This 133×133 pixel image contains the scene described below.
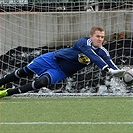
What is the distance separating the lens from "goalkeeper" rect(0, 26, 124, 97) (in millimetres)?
7395

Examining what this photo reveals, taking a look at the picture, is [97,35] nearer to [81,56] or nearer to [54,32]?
[81,56]

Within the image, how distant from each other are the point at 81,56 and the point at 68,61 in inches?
10.2

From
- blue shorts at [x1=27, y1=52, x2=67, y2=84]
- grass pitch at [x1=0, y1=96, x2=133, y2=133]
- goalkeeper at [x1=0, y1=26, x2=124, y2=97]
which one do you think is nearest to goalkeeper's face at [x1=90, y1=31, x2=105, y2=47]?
goalkeeper at [x1=0, y1=26, x2=124, y2=97]

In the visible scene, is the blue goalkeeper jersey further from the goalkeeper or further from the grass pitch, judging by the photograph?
the grass pitch

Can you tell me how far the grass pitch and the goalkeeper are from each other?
39 cm

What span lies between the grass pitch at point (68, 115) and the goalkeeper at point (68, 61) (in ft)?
1.28

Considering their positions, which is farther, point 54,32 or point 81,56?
point 54,32

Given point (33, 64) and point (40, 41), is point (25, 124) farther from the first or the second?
point (40, 41)

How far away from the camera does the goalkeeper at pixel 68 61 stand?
7.39 m

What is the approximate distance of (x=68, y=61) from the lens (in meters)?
7.83

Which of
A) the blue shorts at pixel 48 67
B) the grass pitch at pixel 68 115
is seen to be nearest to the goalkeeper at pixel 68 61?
the blue shorts at pixel 48 67

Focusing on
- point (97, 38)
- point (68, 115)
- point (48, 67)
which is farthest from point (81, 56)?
point (68, 115)

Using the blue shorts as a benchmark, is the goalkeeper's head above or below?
above

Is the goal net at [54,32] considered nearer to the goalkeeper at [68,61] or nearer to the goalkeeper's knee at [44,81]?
the goalkeeper at [68,61]
